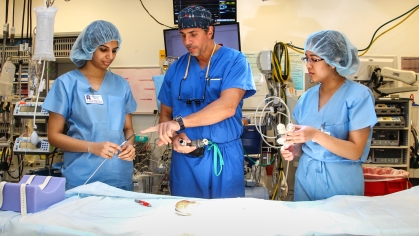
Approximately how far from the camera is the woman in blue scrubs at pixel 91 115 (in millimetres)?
1775

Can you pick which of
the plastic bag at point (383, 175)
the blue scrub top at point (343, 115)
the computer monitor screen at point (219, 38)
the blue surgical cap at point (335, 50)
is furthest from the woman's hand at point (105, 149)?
the computer monitor screen at point (219, 38)

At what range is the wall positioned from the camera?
385 centimetres

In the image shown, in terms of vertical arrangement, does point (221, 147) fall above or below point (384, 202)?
above

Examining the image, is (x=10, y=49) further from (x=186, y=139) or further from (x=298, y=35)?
(x=298, y=35)

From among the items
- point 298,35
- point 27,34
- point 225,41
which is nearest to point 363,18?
point 298,35

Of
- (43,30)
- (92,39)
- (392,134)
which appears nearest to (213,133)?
(92,39)

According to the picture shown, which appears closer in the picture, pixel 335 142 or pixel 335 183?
pixel 335 142

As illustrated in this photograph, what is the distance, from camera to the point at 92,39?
6.03ft

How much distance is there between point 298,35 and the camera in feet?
12.8

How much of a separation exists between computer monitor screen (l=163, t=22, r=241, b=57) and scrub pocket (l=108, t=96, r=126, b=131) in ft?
6.28

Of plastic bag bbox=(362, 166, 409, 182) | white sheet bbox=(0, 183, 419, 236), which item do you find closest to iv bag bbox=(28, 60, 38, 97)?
white sheet bbox=(0, 183, 419, 236)

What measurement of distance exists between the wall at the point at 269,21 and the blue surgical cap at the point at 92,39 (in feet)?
7.20

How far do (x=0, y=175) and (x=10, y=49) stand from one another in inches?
56.5

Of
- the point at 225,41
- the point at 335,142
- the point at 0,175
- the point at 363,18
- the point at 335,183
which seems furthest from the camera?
the point at 363,18
